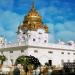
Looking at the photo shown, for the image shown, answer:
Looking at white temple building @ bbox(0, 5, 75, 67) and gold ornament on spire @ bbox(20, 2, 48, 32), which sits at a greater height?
gold ornament on spire @ bbox(20, 2, 48, 32)

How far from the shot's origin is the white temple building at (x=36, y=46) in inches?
1800

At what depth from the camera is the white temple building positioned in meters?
45.7

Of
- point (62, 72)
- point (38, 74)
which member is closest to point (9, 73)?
point (38, 74)

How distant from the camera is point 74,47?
4922cm

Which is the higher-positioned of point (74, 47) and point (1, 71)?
point (74, 47)

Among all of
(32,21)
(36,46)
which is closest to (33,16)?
(32,21)

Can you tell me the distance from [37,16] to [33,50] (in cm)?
720

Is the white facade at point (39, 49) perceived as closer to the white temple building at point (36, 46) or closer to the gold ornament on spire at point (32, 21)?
the white temple building at point (36, 46)

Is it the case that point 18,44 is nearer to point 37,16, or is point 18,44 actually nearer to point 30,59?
point 37,16

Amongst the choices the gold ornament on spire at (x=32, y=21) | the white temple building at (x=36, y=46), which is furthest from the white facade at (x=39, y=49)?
the gold ornament on spire at (x=32, y=21)

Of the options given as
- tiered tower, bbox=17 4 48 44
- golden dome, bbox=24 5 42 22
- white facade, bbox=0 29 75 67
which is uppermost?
golden dome, bbox=24 5 42 22

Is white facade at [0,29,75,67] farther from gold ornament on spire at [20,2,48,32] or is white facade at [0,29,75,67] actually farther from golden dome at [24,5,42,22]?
golden dome at [24,5,42,22]

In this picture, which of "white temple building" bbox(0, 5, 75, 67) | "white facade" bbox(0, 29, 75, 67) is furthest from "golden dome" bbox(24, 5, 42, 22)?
"white facade" bbox(0, 29, 75, 67)

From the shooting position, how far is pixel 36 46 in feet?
150
